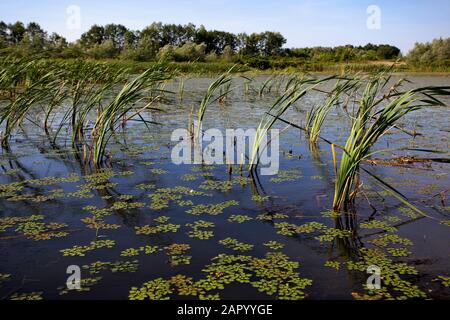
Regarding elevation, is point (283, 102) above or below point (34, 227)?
above

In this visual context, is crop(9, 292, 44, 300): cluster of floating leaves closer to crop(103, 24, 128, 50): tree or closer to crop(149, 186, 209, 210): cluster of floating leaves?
crop(149, 186, 209, 210): cluster of floating leaves

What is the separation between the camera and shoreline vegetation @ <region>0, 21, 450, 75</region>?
7.70 m

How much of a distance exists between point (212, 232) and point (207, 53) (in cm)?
5881

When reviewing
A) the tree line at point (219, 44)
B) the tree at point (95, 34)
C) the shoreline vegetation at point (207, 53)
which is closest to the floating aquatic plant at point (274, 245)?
the shoreline vegetation at point (207, 53)

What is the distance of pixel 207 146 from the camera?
6.45m

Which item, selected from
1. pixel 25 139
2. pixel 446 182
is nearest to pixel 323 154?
pixel 446 182

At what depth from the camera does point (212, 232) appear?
10.5 ft

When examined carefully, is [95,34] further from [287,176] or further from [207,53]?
[287,176]

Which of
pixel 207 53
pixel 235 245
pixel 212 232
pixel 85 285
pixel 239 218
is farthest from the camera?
pixel 207 53

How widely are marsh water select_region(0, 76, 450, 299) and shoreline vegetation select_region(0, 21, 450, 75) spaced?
1.93 m

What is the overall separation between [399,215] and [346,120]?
6.21m

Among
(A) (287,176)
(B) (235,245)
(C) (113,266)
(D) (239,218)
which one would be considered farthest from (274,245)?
(A) (287,176)

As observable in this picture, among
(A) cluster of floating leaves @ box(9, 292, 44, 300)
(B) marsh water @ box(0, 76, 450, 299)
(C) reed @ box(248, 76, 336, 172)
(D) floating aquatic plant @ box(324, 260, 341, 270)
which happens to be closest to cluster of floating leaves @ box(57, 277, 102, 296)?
(B) marsh water @ box(0, 76, 450, 299)
